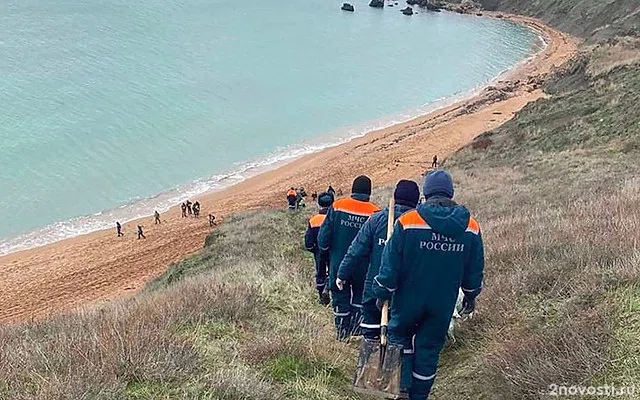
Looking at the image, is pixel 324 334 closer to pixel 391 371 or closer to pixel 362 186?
pixel 362 186

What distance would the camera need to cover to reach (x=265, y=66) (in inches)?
2351

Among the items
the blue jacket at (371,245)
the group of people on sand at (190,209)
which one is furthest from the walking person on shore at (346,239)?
the group of people on sand at (190,209)

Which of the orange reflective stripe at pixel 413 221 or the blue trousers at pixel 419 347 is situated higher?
the orange reflective stripe at pixel 413 221

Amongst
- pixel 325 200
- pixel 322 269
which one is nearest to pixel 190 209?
pixel 325 200

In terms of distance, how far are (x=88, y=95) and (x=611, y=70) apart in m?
34.0

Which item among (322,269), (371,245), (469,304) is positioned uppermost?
(371,245)

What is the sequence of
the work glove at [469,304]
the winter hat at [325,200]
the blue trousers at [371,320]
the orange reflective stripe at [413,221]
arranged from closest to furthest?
the orange reflective stripe at [413,221] → the work glove at [469,304] → the blue trousers at [371,320] → the winter hat at [325,200]

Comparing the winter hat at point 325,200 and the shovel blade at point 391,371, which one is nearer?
the shovel blade at point 391,371

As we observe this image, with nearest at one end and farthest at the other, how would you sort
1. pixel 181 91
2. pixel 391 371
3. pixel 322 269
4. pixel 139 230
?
1. pixel 391 371
2. pixel 322 269
3. pixel 139 230
4. pixel 181 91

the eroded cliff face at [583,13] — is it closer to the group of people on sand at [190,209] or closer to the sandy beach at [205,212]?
the sandy beach at [205,212]

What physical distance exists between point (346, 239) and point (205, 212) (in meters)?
22.7

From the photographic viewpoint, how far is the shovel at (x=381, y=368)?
4.93 metres

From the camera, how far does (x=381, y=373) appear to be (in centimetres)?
500

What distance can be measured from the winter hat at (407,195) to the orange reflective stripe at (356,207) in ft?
3.11
